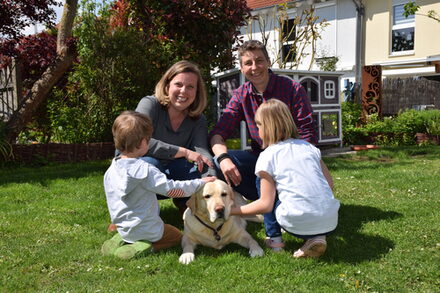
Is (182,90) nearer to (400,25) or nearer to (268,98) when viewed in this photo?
(268,98)

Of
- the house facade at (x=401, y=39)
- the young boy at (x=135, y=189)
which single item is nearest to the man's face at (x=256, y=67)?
the young boy at (x=135, y=189)

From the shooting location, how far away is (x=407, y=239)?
3.46 m

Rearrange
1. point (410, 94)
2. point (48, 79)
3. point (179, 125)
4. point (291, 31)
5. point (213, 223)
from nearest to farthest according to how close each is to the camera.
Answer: point (213, 223) < point (179, 125) < point (48, 79) < point (291, 31) < point (410, 94)

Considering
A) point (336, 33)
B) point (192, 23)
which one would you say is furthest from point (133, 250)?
point (336, 33)

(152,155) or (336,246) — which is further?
(152,155)

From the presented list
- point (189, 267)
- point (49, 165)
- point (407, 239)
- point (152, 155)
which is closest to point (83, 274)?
point (189, 267)

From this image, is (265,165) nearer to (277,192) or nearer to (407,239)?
(277,192)

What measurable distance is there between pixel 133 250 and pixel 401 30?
50.6ft

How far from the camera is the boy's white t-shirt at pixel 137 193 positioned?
3102 mm

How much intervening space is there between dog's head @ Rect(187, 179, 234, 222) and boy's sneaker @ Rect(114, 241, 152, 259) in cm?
47

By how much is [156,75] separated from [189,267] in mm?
5566

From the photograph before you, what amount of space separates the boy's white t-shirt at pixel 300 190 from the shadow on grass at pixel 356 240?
335 millimetres

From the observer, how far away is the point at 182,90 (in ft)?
12.8

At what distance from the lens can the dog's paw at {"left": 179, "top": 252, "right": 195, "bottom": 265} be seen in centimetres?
308
